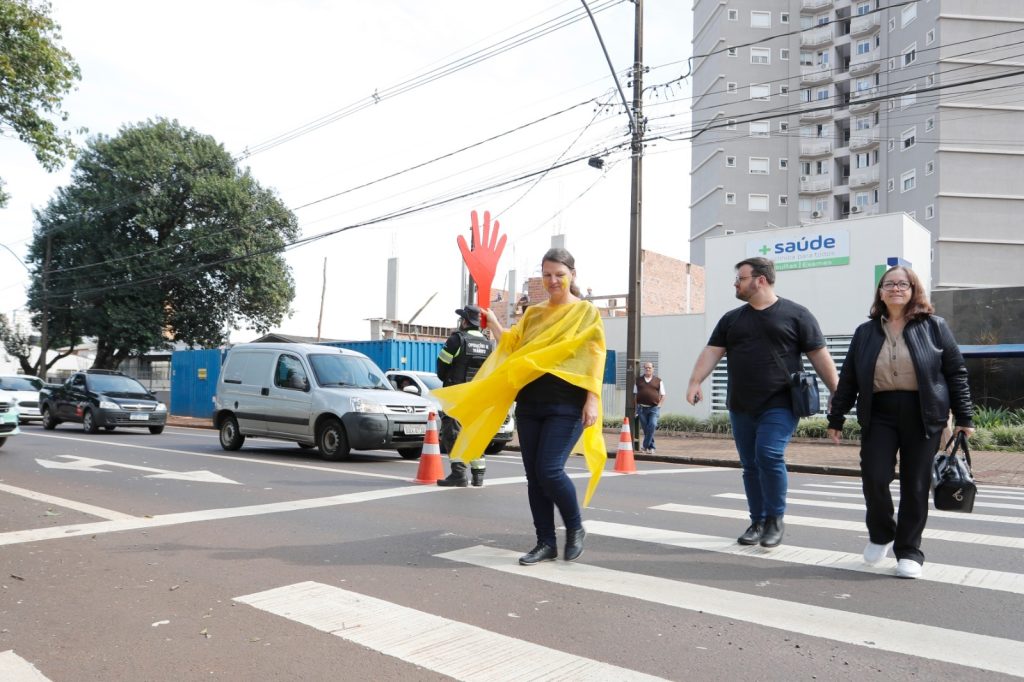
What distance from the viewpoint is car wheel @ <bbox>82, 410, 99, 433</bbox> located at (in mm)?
19172

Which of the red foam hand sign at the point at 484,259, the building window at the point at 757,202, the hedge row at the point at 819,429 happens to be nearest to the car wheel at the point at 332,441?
the red foam hand sign at the point at 484,259

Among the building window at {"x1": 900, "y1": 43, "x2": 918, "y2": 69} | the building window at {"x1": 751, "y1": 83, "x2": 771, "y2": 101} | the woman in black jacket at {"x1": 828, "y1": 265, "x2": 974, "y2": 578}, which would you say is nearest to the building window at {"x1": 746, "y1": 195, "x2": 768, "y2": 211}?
the building window at {"x1": 751, "y1": 83, "x2": 771, "y2": 101}

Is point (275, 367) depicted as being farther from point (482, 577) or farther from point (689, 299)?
point (689, 299)

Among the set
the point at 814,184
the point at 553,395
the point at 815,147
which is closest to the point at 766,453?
the point at 553,395

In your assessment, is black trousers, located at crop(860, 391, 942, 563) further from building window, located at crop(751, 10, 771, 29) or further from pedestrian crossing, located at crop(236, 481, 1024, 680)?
building window, located at crop(751, 10, 771, 29)

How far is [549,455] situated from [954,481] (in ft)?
7.52

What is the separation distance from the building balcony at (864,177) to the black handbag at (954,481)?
60797 mm

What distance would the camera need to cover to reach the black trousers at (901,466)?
4.68 meters

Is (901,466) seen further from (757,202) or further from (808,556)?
(757,202)

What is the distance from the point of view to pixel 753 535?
554 cm

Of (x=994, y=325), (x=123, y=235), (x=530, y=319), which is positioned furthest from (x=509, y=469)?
(x=123, y=235)

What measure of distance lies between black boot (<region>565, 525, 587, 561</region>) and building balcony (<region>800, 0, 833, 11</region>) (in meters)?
68.9

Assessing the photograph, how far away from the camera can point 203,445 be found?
1537 centimetres

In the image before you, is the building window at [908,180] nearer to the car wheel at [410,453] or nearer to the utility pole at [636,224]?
the utility pole at [636,224]
